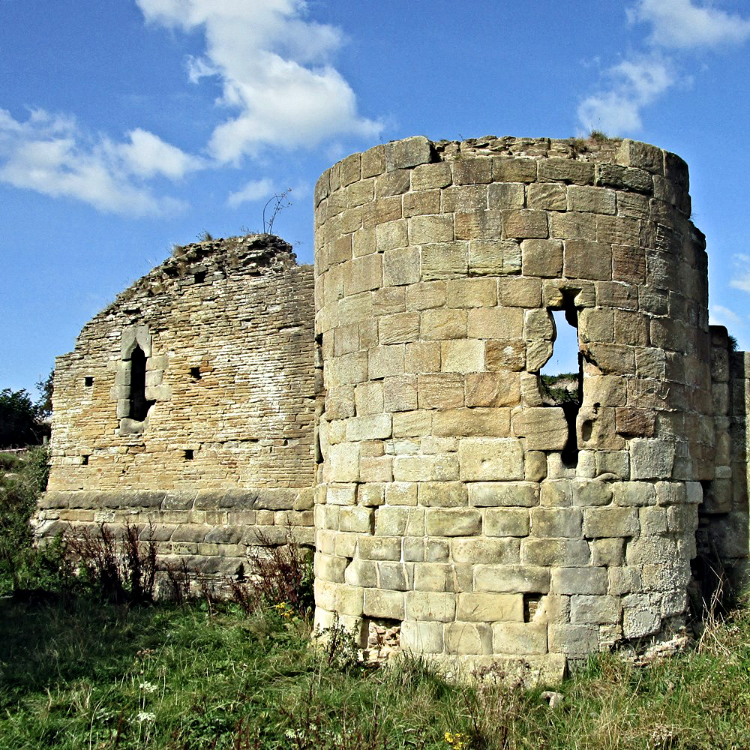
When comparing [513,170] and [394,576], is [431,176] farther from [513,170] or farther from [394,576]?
[394,576]

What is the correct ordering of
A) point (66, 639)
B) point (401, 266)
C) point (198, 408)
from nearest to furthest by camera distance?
point (401, 266), point (66, 639), point (198, 408)

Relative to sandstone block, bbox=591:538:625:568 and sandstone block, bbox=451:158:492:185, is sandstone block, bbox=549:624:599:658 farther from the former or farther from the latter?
sandstone block, bbox=451:158:492:185

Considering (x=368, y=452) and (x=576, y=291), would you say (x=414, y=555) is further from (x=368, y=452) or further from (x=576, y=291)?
(x=576, y=291)

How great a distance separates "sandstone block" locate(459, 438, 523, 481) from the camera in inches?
244

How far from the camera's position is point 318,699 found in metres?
5.71

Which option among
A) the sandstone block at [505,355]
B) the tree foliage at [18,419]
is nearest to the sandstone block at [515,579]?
the sandstone block at [505,355]

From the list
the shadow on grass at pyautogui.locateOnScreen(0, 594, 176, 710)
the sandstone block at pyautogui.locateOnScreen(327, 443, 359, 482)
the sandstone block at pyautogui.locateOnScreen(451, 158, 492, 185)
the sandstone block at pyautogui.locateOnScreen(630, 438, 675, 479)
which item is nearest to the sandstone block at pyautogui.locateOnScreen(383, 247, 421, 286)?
the sandstone block at pyautogui.locateOnScreen(451, 158, 492, 185)

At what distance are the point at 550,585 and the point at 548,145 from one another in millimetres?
3496

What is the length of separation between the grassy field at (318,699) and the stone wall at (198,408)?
2363 millimetres

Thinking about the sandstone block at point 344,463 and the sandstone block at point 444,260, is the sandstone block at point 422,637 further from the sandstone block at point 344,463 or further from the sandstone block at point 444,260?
the sandstone block at point 444,260

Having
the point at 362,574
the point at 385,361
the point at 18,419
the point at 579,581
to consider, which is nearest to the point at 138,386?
the point at 385,361

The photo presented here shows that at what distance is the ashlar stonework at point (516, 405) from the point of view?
6.15 metres

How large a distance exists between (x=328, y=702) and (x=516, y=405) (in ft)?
8.26

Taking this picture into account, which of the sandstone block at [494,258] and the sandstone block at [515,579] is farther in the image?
the sandstone block at [494,258]
